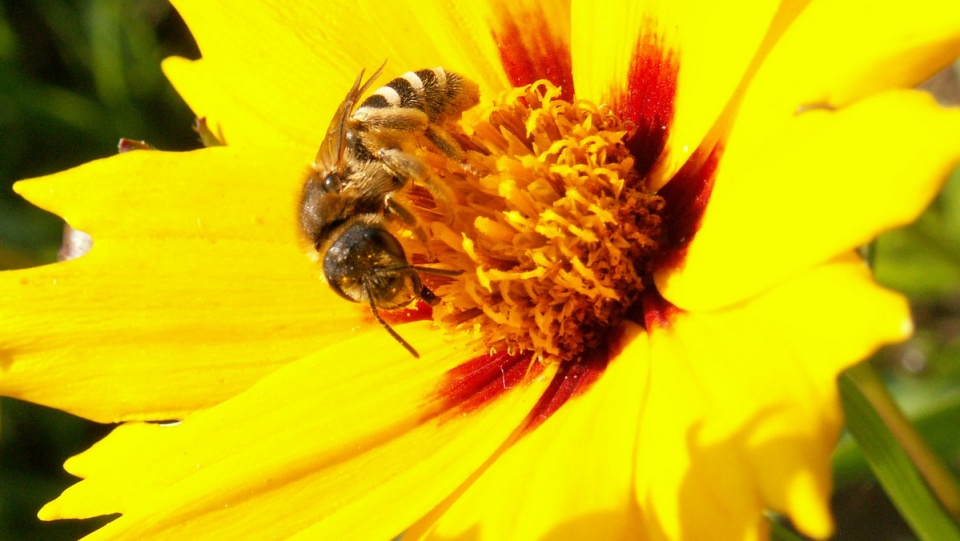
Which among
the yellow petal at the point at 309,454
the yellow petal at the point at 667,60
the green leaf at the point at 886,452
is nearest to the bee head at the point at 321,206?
the yellow petal at the point at 309,454

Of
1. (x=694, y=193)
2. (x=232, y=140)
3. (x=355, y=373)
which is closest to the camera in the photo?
(x=694, y=193)

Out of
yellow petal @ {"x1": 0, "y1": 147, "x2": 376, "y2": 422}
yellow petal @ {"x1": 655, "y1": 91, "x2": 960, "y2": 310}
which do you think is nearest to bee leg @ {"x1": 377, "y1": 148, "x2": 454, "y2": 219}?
yellow petal @ {"x1": 0, "y1": 147, "x2": 376, "y2": 422}

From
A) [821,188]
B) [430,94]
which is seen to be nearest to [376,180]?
[430,94]

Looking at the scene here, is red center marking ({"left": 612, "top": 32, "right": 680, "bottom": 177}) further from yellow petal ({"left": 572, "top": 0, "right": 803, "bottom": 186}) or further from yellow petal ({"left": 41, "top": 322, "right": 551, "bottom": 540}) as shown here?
yellow petal ({"left": 41, "top": 322, "right": 551, "bottom": 540})

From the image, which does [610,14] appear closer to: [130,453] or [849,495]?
[130,453]

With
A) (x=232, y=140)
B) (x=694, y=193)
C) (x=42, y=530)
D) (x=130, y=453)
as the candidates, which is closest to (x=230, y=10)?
(x=232, y=140)

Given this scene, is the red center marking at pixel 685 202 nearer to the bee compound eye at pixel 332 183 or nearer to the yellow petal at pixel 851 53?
the yellow petal at pixel 851 53

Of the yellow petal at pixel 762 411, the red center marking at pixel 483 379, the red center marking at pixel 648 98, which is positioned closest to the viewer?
the yellow petal at pixel 762 411

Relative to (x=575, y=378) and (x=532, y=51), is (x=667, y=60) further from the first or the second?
(x=575, y=378)
